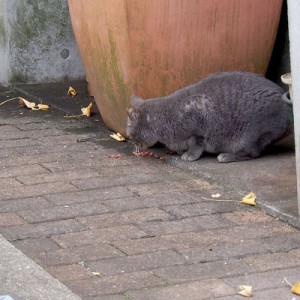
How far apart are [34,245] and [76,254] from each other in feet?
0.77

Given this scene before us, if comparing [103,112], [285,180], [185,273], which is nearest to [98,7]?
[103,112]

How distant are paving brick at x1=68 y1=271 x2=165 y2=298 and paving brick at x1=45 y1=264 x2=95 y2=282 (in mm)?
46

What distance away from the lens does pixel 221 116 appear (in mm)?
5668

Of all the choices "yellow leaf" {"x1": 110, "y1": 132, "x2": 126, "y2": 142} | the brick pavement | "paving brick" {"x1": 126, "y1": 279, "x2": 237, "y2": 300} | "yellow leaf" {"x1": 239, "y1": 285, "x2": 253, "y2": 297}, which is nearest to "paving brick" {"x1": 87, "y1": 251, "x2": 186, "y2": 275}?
the brick pavement

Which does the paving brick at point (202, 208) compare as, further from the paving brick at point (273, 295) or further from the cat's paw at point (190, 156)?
the paving brick at point (273, 295)

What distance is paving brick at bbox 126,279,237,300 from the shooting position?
148 inches

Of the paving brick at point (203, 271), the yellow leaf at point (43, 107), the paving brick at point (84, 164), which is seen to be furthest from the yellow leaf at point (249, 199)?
the yellow leaf at point (43, 107)

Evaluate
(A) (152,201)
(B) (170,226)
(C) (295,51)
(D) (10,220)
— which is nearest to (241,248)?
(B) (170,226)

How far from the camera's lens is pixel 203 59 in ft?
19.2

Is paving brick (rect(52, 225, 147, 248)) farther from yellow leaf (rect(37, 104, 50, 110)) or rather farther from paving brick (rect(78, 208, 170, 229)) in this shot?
yellow leaf (rect(37, 104, 50, 110))

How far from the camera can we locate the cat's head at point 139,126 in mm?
5855

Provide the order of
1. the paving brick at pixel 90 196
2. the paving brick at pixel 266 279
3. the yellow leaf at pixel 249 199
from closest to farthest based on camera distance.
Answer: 1. the paving brick at pixel 266 279
2. the yellow leaf at pixel 249 199
3. the paving brick at pixel 90 196

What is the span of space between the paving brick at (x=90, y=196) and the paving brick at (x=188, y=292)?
4.01 ft

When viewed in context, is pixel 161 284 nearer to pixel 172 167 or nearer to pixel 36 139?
pixel 172 167
